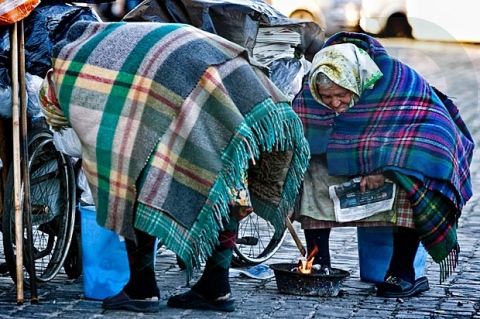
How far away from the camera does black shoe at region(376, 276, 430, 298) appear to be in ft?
20.8

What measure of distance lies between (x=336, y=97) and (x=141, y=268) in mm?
1605

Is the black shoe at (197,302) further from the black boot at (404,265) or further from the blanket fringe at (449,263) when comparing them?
the blanket fringe at (449,263)

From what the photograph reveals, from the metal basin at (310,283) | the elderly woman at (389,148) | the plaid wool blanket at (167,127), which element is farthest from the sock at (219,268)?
the elderly woman at (389,148)

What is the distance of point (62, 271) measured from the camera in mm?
7012

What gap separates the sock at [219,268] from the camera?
5750 millimetres

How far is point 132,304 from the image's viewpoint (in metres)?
5.72

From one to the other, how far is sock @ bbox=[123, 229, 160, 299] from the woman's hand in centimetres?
140

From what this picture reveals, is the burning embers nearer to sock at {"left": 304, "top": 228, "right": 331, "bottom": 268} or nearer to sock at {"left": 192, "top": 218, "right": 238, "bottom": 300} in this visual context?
sock at {"left": 304, "top": 228, "right": 331, "bottom": 268}

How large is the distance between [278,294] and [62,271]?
153 centimetres

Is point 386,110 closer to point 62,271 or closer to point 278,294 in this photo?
point 278,294

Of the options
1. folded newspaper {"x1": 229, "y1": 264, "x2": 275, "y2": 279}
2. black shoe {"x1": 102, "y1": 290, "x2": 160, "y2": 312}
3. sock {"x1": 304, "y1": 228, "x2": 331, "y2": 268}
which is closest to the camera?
→ black shoe {"x1": 102, "y1": 290, "x2": 160, "y2": 312}

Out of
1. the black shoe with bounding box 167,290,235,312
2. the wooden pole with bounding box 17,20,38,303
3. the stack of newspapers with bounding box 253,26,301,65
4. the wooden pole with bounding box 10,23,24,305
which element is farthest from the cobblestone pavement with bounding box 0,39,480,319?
the stack of newspapers with bounding box 253,26,301,65

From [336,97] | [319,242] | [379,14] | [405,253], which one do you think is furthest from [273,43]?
[379,14]

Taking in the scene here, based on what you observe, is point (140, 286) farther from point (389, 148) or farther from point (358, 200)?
point (389, 148)
